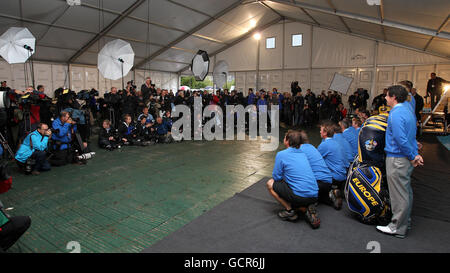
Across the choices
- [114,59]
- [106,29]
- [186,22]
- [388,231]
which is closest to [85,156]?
[114,59]

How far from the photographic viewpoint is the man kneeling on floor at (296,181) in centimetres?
263

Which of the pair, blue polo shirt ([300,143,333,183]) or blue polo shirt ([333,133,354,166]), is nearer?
blue polo shirt ([300,143,333,183])

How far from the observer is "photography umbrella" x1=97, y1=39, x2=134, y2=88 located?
6500mm

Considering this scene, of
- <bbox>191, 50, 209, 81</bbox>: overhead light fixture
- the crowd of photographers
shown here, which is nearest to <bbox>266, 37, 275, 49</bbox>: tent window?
the crowd of photographers

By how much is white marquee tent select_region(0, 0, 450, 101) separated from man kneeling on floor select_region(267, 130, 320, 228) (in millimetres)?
5747

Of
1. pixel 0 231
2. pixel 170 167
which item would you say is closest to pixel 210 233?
pixel 0 231

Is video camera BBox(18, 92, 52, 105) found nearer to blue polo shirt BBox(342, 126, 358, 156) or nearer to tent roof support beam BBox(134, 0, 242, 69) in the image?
blue polo shirt BBox(342, 126, 358, 156)

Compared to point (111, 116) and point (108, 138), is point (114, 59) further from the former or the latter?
point (111, 116)

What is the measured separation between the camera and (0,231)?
72.6 inches

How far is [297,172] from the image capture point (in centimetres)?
263

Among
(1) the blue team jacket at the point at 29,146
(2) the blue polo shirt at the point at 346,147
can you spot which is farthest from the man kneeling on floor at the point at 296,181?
(1) the blue team jacket at the point at 29,146

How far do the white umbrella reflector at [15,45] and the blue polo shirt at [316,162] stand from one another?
6515 millimetres

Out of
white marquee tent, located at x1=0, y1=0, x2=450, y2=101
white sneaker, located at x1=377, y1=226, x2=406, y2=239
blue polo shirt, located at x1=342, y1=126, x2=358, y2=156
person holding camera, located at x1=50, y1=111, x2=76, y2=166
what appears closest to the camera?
white sneaker, located at x1=377, y1=226, x2=406, y2=239

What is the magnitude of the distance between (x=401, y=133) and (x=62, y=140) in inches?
227
